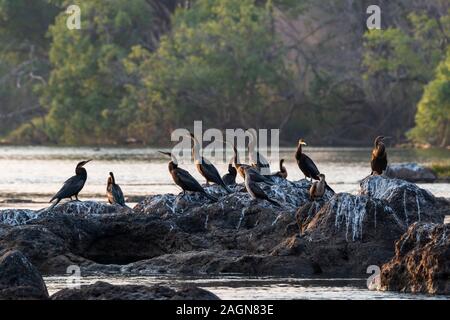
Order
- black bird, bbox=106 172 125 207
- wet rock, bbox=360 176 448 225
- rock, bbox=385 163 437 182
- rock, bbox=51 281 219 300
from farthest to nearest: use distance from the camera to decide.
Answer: rock, bbox=385 163 437 182 < black bird, bbox=106 172 125 207 < wet rock, bbox=360 176 448 225 < rock, bbox=51 281 219 300

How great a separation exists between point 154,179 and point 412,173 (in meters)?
8.09

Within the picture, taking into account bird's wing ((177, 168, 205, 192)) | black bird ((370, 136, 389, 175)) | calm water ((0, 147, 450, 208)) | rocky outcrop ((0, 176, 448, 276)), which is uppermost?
black bird ((370, 136, 389, 175))

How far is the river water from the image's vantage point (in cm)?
1806

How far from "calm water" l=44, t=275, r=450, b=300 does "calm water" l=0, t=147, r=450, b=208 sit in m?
11.8

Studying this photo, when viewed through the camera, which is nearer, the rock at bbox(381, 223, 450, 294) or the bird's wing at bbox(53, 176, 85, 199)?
the rock at bbox(381, 223, 450, 294)

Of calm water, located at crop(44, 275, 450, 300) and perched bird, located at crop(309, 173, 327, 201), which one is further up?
perched bird, located at crop(309, 173, 327, 201)

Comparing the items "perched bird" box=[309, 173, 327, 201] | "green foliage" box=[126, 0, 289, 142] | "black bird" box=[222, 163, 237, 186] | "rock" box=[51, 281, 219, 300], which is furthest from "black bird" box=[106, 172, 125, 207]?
"green foliage" box=[126, 0, 289, 142]

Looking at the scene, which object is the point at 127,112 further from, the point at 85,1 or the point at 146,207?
the point at 146,207

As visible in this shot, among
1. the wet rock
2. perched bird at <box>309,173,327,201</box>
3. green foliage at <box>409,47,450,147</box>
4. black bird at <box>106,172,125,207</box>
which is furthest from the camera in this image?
green foliage at <box>409,47,450,147</box>

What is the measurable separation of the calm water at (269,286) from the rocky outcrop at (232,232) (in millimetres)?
596

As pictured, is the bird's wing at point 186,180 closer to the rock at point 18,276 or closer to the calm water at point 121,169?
the rock at point 18,276

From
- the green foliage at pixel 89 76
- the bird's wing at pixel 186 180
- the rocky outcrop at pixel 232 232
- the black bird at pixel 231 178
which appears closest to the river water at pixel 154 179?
the rocky outcrop at pixel 232 232

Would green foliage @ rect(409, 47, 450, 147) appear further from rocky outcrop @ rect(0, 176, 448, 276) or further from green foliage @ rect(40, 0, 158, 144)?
rocky outcrop @ rect(0, 176, 448, 276)

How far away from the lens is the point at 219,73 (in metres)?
71.8
